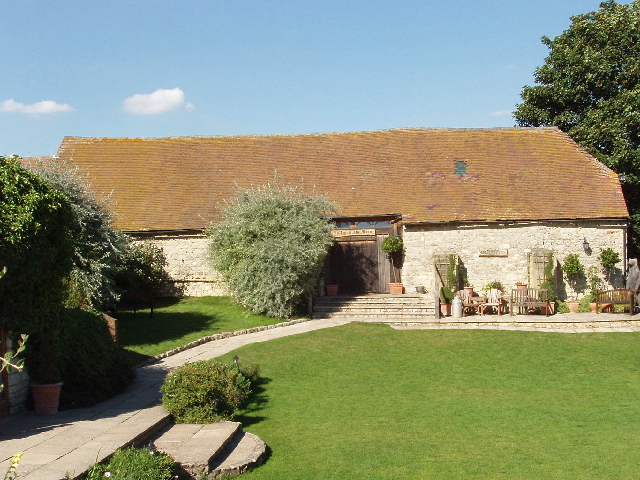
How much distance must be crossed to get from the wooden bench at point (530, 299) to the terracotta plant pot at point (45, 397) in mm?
14131

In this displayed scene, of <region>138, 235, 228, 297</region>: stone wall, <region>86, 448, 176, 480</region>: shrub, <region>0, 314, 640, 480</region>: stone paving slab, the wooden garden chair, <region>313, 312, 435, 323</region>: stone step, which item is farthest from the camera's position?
<region>138, 235, 228, 297</region>: stone wall

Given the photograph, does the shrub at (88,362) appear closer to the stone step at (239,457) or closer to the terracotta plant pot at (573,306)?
the stone step at (239,457)

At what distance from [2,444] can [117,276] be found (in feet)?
36.9

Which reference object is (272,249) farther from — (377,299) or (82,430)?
(82,430)

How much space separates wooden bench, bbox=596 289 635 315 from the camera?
19.2 metres

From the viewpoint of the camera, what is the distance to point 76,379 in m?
11.4

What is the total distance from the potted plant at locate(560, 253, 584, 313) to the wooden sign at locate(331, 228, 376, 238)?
6588 millimetres

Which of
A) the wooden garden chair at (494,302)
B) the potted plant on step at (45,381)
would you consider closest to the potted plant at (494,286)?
the wooden garden chair at (494,302)

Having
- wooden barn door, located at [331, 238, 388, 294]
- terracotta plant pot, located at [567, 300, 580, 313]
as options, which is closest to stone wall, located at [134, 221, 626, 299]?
terracotta plant pot, located at [567, 300, 580, 313]

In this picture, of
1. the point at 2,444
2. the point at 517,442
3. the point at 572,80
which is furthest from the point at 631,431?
→ the point at 572,80

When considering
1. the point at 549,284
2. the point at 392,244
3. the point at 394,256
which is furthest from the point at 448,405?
the point at 394,256

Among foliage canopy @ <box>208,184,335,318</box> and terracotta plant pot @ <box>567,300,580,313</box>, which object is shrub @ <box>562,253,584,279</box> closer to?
terracotta plant pot @ <box>567,300,580,313</box>

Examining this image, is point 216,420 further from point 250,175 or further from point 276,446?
point 250,175

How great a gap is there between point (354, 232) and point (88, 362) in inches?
499
